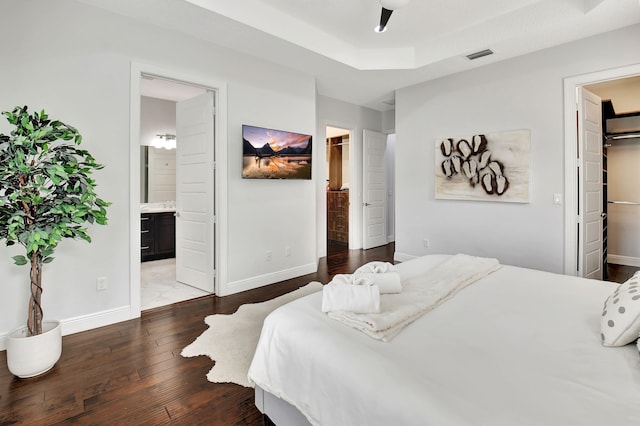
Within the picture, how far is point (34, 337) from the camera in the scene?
81.0 inches

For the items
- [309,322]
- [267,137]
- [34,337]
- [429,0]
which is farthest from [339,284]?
[429,0]

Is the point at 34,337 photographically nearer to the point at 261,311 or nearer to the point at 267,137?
the point at 261,311

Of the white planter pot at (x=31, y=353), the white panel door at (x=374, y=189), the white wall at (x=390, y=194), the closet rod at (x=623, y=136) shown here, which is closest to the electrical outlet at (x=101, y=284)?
the white planter pot at (x=31, y=353)

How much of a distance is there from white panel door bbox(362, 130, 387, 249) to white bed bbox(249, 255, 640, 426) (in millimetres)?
4574

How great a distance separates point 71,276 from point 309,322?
7.89ft

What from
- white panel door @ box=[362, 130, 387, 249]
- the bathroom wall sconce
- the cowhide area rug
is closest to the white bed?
the cowhide area rug

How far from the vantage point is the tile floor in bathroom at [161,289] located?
11.4 ft

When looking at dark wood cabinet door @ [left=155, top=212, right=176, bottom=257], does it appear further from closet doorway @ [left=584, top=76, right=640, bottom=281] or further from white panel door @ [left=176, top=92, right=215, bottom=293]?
closet doorway @ [left=584, top=76, right=640, bottom=281]

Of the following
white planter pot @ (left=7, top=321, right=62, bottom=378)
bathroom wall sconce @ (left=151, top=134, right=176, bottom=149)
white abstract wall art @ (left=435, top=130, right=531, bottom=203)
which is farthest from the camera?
bathroom wall sconce @ (left=151, top=134, right=176, bottom=149)

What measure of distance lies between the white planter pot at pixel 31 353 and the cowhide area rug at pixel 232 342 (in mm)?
824

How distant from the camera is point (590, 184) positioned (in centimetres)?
360

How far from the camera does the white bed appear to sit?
921 mm

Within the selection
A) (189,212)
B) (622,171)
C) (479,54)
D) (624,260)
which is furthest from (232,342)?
Result: (622,171)

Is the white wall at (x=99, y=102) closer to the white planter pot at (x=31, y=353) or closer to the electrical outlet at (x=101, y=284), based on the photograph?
the electrical outlet at (x=101, y=284)
